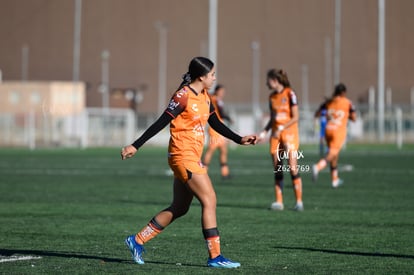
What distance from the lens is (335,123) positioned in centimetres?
2144

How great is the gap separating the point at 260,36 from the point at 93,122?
33.0 meters

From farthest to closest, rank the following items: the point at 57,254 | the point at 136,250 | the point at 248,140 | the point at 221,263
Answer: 1. the point at 57,254
2. the point at 248,140
3. the point at 136,250
4. the point at 221,263

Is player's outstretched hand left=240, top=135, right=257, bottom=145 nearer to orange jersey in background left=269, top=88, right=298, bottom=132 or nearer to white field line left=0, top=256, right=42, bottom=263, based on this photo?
white field line left=0, top=256, right=42, bottom=263

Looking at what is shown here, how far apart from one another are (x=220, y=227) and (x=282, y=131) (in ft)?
11.9

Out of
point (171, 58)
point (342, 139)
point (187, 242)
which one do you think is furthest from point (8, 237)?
point (171, 58)

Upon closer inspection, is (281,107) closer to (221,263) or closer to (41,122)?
(221,263)

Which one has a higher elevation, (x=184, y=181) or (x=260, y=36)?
(x=260, y=36)

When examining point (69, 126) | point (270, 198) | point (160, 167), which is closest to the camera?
point (270, 198)

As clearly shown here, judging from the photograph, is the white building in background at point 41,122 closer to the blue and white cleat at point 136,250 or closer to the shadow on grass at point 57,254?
the shadow on grass at point 57,254

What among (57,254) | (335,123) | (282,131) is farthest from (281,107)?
(57,254)

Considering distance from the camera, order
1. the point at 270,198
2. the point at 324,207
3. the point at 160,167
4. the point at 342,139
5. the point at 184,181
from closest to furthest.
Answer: the point at 184,181 → the point at 324,207 → the point at 270,198 → the point at 342,139 → the point at 160,167

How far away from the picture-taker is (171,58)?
8925 centimetres

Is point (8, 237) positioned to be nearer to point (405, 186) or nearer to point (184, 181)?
point (184, 181)

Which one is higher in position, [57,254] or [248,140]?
[248,140]
